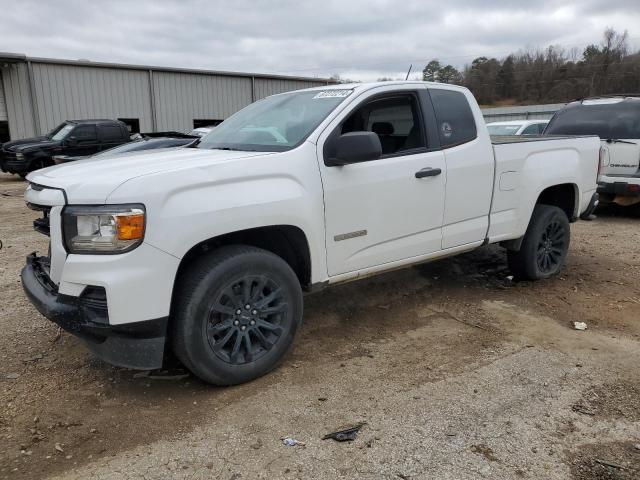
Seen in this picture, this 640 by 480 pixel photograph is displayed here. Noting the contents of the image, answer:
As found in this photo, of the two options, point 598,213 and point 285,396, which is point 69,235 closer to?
point 285,396

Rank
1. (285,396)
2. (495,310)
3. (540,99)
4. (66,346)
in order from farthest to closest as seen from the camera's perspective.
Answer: (540,99), (495,310), (66,346), (285,396)

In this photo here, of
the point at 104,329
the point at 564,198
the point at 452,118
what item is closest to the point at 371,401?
the point at 104,329

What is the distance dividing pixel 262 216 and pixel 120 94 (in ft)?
73.0

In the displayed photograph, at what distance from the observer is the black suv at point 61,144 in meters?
15.3

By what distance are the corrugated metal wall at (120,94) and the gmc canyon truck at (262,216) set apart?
19.8 metres

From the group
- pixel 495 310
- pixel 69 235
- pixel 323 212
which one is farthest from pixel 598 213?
pixel 69 235

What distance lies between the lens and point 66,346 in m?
4.04

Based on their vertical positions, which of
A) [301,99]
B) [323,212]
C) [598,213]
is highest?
[301,99]

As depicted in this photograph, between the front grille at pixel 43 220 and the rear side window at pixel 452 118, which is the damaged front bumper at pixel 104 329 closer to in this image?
→ the front grille at pixel 43 220

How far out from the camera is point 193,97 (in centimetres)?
2528

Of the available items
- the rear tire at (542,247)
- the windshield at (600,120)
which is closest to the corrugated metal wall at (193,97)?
the windshield at (600,120)

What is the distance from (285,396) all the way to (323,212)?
4.02 ft

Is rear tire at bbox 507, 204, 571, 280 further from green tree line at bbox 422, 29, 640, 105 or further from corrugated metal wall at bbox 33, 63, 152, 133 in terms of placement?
green tree line at bbox 422, 29, 640, 105

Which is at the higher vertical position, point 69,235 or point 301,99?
point 301,99
